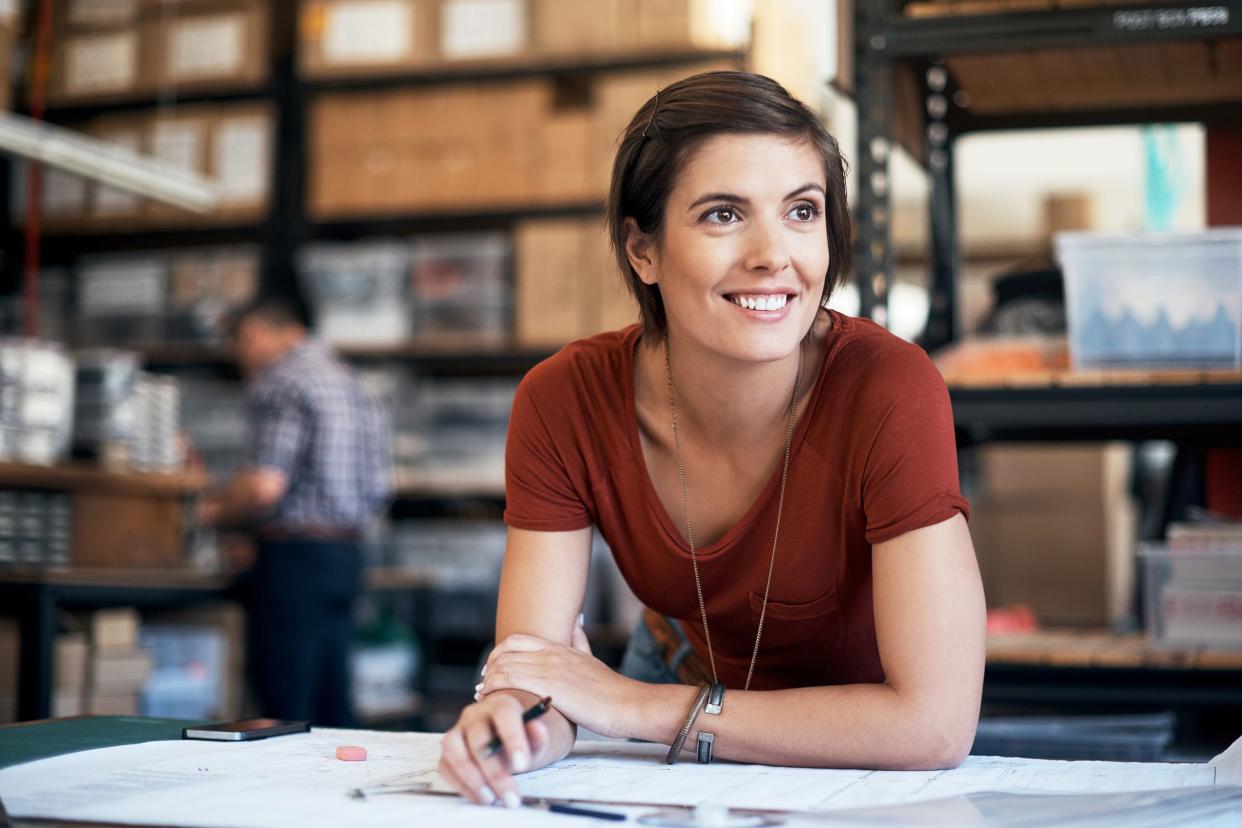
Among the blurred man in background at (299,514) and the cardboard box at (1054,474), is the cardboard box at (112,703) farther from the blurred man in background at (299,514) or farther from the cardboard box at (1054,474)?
the cardboard box at (1054,474)

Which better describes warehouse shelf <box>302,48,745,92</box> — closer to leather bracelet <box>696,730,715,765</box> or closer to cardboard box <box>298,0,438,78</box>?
cardboard box <box>298,0,438,78</box>

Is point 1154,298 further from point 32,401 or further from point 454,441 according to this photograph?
point 454,441

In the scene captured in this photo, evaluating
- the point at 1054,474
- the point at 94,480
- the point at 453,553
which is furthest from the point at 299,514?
the point at 1054,474

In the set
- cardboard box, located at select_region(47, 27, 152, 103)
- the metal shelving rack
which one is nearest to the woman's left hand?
the metal shelving rack

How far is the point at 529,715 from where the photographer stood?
3.51 ft

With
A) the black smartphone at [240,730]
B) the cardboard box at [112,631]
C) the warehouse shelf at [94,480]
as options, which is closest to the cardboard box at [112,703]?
the cardboard box at [112,631]

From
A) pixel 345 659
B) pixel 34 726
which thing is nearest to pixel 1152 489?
pixel 345 659

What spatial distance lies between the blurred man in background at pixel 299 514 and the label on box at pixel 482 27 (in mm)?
1486

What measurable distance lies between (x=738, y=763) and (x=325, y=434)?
2474 millimetres

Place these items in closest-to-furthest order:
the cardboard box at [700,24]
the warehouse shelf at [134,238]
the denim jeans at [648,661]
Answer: the denim jeans at [648,661] < the cardboard box at [700,24] < the warehouse shelf at [134,238]

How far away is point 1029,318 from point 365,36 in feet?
11.0

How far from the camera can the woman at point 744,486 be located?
1.18 m

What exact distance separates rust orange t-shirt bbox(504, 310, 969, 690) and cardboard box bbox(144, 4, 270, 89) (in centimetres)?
372

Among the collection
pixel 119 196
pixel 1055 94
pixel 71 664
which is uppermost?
pixel 119 196
